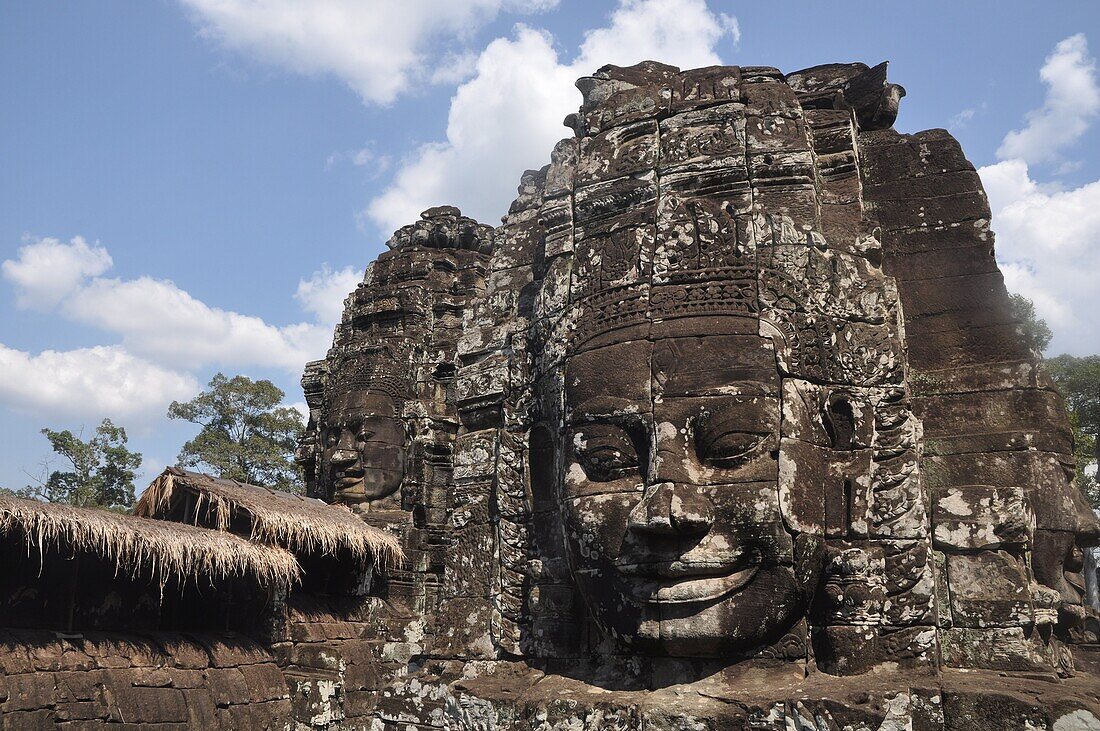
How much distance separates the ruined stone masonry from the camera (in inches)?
152

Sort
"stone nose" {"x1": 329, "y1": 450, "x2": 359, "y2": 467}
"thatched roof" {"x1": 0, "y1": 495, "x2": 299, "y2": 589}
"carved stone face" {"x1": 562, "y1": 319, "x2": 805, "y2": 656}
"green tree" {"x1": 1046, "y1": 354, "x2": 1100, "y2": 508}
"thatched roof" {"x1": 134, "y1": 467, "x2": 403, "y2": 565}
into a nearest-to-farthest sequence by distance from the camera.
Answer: "carved stone face" {"x1": 562, "y1": 319, "x2": 805, "y2": 656} < "thatched roof" {"x1": 0, "y1": 495, "x2": 299, "y2": 589} < "thatched roof" {"x1": 134, "y1": 467, "x2": 403, "y2": 565} < "stone nose" {"x1": 329, "y1": 450, "x2": 359, "y2": 467} < "green tree" {"x1": 1046, "y1": 354, "x2": 1100, "y2": 508}

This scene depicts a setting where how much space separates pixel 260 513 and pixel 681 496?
7.41 metres

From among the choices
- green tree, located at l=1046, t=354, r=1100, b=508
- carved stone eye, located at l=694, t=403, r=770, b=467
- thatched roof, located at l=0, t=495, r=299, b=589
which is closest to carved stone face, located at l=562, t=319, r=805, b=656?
carved stone eye, located at l=694, t=403, r=770, b=467

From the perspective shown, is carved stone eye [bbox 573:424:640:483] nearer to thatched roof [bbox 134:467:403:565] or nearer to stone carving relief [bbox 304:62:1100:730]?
stone carving relief [bbox 304:62:1100:730]

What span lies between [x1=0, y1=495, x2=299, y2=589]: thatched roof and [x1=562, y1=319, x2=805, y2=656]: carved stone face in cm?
573

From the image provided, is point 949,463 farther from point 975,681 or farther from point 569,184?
point 569,184

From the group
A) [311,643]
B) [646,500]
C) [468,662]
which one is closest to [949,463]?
[646,500]

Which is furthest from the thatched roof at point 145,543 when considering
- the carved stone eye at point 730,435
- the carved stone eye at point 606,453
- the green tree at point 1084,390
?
the green tree at point 1084,390

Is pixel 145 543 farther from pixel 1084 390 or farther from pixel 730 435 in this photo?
pixel 1084 390

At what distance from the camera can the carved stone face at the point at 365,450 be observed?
579 inches

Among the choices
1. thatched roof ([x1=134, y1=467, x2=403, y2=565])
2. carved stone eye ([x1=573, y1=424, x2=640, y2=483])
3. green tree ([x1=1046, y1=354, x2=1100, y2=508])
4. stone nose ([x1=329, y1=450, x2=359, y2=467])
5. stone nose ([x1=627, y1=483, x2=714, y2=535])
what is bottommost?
stone nose ([x1=627, y1=483, x2=714, y2=535])

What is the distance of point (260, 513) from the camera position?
399 inches

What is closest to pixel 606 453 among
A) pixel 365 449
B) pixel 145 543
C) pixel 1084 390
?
pixel 145 543

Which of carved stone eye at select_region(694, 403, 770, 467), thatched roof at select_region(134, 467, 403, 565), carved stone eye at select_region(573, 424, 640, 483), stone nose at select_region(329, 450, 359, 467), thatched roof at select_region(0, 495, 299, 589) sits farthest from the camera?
stone nose at select_region(329, 450, 359, 467)
